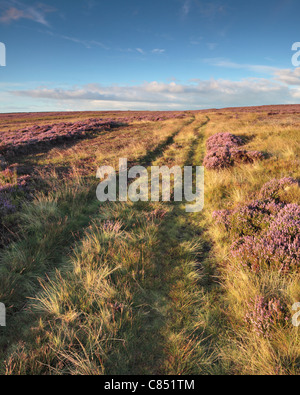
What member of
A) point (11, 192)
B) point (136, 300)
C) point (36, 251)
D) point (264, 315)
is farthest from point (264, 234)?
point (11, 192)

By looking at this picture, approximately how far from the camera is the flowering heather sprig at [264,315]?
2.57 metres

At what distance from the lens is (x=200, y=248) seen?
179 inches

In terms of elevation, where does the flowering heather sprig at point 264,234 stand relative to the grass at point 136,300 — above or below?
above

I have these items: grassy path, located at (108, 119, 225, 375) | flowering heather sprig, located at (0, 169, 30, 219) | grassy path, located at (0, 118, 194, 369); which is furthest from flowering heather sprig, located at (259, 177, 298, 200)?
flowering heather sprig, located at (0, 169, 30, 219)

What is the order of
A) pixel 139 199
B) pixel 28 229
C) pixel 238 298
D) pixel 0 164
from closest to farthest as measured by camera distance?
pixel 238 298 → pixel 28 229 → pixel 139 199 → pixel 0 164

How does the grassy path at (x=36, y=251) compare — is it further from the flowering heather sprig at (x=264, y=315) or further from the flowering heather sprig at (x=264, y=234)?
the flowering heather sprig at (x=264, y=234)

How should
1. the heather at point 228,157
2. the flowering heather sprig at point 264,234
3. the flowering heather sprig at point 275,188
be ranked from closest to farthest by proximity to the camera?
the flowering heather sprig at point 264,234, the flowering heather sprig at point 275,188, the heather at point 228,157

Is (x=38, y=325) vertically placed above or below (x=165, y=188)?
below

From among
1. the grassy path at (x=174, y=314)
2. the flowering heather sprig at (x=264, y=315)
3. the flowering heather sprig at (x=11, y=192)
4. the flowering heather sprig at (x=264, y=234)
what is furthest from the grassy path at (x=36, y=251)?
the flowering heather sprig at (x=264, y=234)

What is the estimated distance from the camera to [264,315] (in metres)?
2.69

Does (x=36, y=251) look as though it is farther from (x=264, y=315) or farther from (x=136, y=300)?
(x=264, y=315)

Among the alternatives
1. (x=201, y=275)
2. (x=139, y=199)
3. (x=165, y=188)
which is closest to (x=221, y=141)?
(x=165, y=188)

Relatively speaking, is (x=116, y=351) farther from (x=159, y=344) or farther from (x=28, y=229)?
(x=28, y=229)

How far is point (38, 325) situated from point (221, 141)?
43.4 ft
